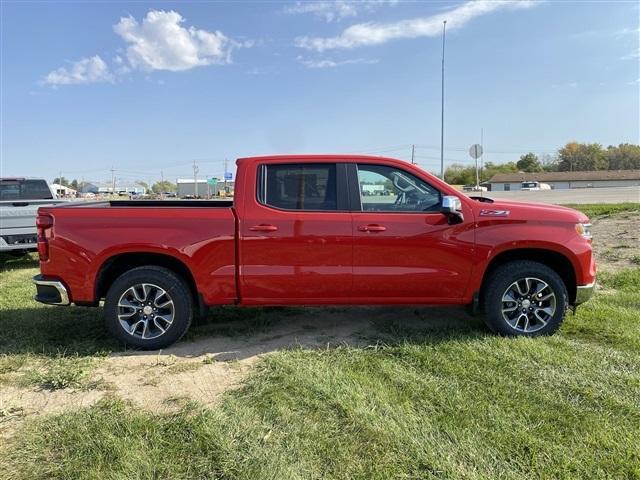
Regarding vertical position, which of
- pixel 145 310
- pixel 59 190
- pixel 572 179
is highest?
pixel 572 179

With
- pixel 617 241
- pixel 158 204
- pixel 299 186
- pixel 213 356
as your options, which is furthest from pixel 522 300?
pixel 617 241

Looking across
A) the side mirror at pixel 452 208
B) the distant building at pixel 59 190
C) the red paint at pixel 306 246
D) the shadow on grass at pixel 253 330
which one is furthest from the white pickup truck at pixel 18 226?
the side mirror at pixel 452 208

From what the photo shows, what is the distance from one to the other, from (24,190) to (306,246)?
28.3 feet

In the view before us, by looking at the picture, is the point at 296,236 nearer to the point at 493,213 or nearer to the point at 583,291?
the point at 493,213

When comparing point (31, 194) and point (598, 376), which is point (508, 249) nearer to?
point (598, 376)

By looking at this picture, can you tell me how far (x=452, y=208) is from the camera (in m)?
4.54

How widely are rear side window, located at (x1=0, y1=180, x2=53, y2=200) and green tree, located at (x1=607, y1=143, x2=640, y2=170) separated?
12299 centimetres

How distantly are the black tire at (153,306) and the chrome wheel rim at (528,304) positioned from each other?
10.4 feet

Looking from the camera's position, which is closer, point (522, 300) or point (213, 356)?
point (213, 356)

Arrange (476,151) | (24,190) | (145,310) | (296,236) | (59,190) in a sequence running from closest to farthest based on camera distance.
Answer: (296,236) → (145,310) → (24,190) → (476,151) → (59,190)

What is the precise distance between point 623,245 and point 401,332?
6.58 meters

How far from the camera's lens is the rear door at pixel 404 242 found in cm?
469

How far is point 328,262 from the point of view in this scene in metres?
4.71

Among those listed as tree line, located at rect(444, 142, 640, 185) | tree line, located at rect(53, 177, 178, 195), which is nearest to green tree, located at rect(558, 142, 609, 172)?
tree line, located at rect(444, 142, 640, 185)
